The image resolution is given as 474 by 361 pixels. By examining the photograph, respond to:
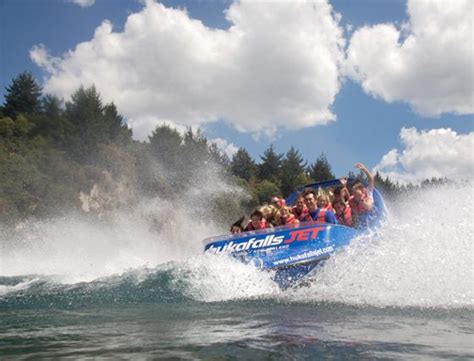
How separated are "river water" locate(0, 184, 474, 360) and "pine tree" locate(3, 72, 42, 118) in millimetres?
41516

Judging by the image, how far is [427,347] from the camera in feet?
12.6

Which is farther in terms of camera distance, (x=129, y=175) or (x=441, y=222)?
(x=129, y=175)

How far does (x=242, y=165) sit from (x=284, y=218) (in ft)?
204

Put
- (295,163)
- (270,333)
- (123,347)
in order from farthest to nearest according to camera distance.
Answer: (295,163) < (270,333) < (123,347)

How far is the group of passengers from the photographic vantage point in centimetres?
896

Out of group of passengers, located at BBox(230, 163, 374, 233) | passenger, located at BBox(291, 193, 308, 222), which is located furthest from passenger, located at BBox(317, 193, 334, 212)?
passenger, located at BBox(291, 193, 308, 222)

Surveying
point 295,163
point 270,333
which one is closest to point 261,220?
point 270,333

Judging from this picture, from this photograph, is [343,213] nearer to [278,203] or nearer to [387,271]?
[278,203]

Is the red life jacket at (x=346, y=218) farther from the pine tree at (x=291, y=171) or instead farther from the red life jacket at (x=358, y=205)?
the pine tree at (x=291, y=171)

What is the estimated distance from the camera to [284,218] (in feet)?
29.6

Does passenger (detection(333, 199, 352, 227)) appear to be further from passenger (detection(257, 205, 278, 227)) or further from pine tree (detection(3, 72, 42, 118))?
pine tree (detection(3, 72, 42, 118))

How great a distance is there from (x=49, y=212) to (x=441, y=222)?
1156 inches

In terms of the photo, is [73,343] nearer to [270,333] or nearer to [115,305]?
[270,333]

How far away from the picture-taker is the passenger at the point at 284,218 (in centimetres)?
898
